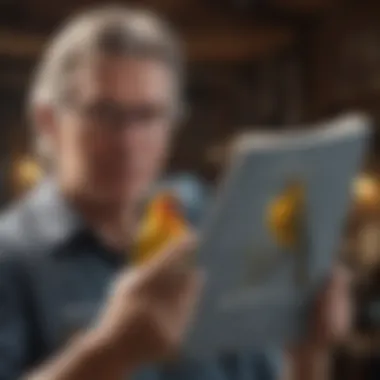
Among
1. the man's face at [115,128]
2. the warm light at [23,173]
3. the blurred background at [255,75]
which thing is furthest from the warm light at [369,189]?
the man's face at [115,128]

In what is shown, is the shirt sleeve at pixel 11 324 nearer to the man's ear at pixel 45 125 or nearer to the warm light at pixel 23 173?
the man's ear at pixel 45 125

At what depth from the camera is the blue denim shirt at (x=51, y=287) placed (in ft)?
2.79

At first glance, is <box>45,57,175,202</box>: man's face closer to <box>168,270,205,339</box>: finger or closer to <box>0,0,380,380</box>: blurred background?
<box>168,270,205,339</box>: finger

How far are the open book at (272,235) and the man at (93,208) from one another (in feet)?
0.08

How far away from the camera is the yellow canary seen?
0.84 meters

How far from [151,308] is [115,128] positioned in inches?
7.6

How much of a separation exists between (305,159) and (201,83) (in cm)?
224

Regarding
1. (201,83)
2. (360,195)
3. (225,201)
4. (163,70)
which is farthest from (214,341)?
(360,195)

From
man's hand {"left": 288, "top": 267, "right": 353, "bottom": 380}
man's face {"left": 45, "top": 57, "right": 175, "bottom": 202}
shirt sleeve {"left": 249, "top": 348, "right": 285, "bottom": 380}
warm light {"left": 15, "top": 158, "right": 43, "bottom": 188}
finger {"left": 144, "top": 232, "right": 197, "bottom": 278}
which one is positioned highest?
man's face {"left": 45, "top": 57, "right": 175, "bottom": 202}

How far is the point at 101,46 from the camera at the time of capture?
2.99ft

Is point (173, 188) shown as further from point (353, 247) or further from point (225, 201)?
point (353, 247)

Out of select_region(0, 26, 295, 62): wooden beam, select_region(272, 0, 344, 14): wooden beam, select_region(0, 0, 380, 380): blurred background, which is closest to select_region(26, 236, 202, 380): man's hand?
select_region(0, 0, 380, 380): blurred background

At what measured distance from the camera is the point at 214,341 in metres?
0.82

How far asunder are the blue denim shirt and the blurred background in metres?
1.90
